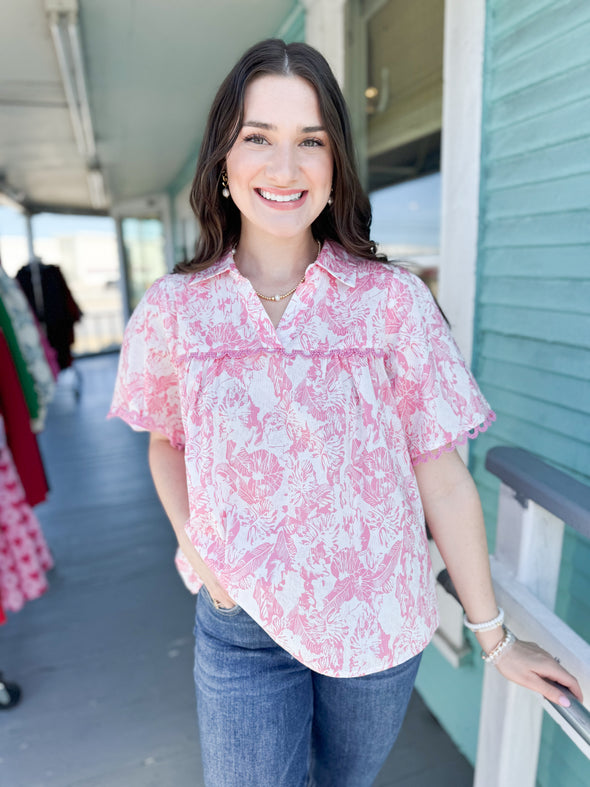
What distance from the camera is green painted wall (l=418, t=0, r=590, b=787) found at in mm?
1117

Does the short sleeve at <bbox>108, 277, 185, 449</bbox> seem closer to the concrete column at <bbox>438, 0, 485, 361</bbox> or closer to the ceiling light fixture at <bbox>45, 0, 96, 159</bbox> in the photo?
the concrete column at <bbox>438, 0, 485, 361</bbox>

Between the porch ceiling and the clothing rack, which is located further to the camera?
the clothing rack

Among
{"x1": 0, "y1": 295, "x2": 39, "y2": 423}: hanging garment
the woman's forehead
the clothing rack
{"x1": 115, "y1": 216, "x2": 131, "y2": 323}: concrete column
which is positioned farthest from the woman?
{"x1": 115, "y1": 216, "x2": 131, "y2": 323}: concrete column

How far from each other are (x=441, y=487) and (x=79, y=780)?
1552mm

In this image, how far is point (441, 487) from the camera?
954 millimetres

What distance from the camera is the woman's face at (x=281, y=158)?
0.89 metres

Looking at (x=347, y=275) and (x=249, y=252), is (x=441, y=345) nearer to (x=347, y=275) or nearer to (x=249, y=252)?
(x=347, y=275)

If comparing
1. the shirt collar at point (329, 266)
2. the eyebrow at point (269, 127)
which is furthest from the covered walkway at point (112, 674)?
the eyebrow at point (269, 127)

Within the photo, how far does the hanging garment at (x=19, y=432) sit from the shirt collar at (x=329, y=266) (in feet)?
4.55

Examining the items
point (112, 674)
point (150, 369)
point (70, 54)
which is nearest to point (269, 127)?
point (150, 369)

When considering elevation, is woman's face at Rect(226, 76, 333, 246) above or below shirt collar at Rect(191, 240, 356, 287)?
above

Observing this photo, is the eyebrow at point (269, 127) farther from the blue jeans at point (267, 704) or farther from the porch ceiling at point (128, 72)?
the porch ceiling at point (128, 72)

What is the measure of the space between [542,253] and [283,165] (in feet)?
2.25

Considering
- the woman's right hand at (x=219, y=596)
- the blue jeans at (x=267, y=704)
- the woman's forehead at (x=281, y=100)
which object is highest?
the woman's forehead at (x=281, y=100)
